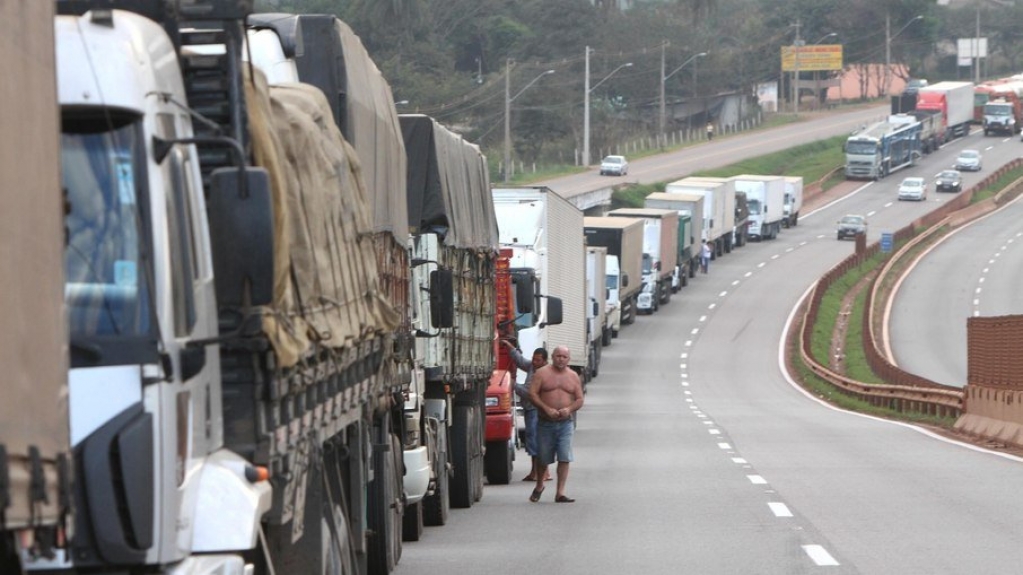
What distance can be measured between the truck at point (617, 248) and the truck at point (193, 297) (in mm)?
49922

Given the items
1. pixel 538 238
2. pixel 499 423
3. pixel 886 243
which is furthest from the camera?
pixel 886 243

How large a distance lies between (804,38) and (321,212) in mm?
171874

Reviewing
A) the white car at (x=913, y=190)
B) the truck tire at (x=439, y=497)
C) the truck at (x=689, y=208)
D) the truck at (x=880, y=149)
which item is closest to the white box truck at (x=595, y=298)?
the truck at (x=689, y=208)

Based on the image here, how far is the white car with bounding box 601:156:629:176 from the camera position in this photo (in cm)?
10600


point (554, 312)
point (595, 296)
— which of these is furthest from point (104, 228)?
point (595, 296)

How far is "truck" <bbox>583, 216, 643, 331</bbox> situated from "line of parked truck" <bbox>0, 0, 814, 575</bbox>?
47.2m

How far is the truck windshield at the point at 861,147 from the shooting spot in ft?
378

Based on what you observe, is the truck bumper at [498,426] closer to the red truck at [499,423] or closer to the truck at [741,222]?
the red truck at [499,423]

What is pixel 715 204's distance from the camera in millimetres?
85375

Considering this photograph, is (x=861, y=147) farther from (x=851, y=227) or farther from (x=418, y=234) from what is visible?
(x=418, y=234)

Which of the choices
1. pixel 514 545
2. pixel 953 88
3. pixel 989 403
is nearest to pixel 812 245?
pixel 953 88

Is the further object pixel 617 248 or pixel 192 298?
pixel 617 248

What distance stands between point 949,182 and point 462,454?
3834 inches

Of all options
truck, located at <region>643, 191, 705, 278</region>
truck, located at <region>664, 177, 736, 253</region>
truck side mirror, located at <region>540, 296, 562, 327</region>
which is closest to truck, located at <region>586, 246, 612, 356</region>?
truck side mirror, located at <region>540, 296, 562, 327</region>
